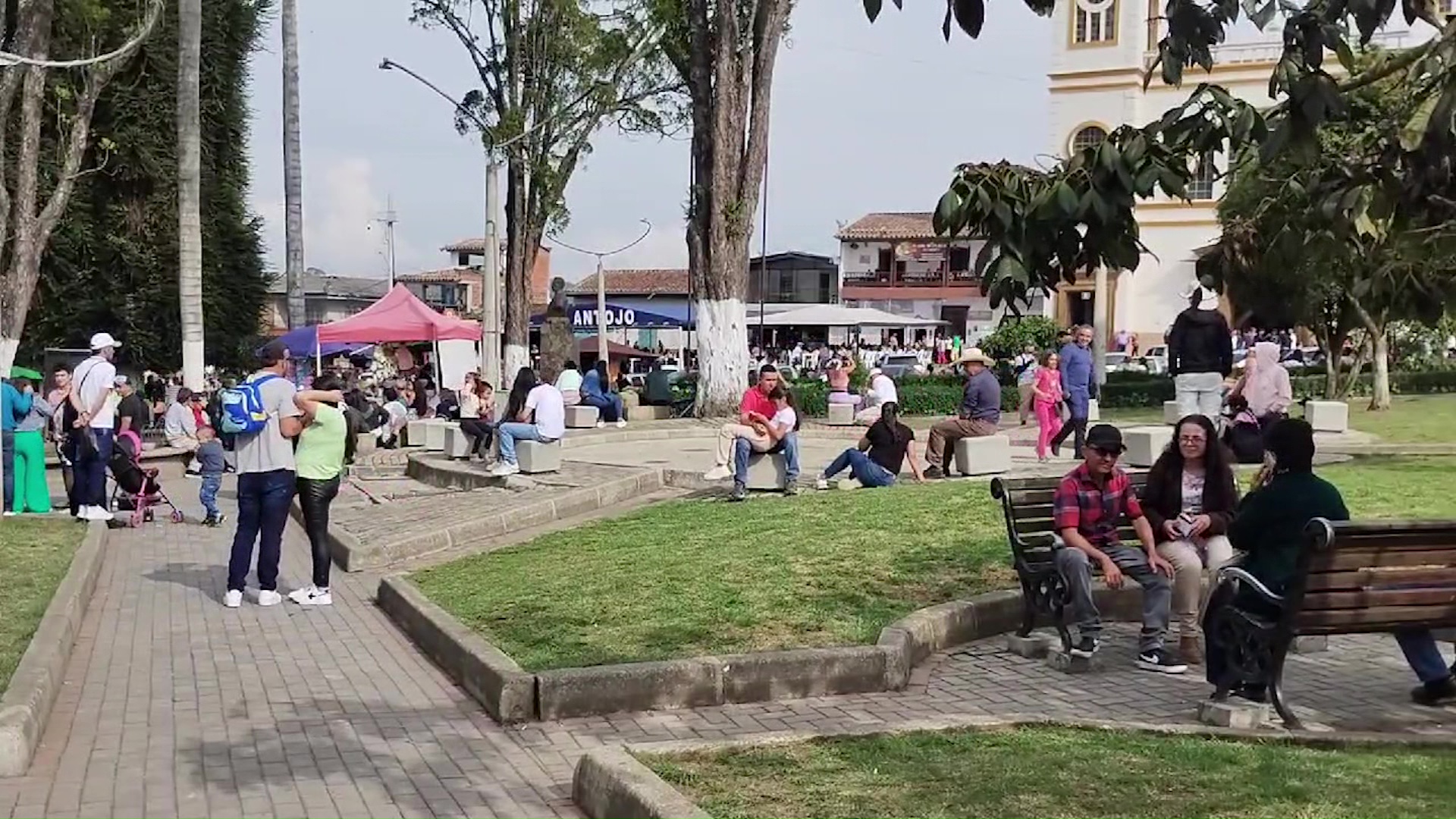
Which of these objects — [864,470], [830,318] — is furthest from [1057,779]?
[830,318]

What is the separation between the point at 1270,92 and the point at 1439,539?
8.25ft

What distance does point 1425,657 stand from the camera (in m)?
6.36

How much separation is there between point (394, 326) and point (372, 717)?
778 inches

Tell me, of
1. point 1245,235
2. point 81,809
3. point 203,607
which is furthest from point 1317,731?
point 203,607

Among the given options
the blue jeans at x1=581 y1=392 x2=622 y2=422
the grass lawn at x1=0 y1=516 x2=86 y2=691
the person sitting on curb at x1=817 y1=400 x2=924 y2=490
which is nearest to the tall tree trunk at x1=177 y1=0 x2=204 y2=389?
the blue jeans at x1=581 y1=392 x2=622 y2=422

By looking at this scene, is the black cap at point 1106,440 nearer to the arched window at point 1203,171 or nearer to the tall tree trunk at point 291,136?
the arched window at point 1203,171

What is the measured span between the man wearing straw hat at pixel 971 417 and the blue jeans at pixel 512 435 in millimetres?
4141

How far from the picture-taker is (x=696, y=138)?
22.9 m

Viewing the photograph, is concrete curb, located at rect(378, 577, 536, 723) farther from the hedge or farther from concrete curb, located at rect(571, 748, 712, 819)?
the hedge

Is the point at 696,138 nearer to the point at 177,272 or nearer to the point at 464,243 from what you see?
the point at 177,272

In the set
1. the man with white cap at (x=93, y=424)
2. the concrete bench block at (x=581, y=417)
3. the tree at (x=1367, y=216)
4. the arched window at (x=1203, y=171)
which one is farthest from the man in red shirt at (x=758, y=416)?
the concrete bench block at (x=581, y=417)

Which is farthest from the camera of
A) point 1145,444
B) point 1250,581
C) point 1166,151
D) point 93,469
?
point 1145,444

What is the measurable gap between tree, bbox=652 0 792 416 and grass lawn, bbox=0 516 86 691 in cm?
1107

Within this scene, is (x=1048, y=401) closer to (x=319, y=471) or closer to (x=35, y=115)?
(x=319, y=471)
